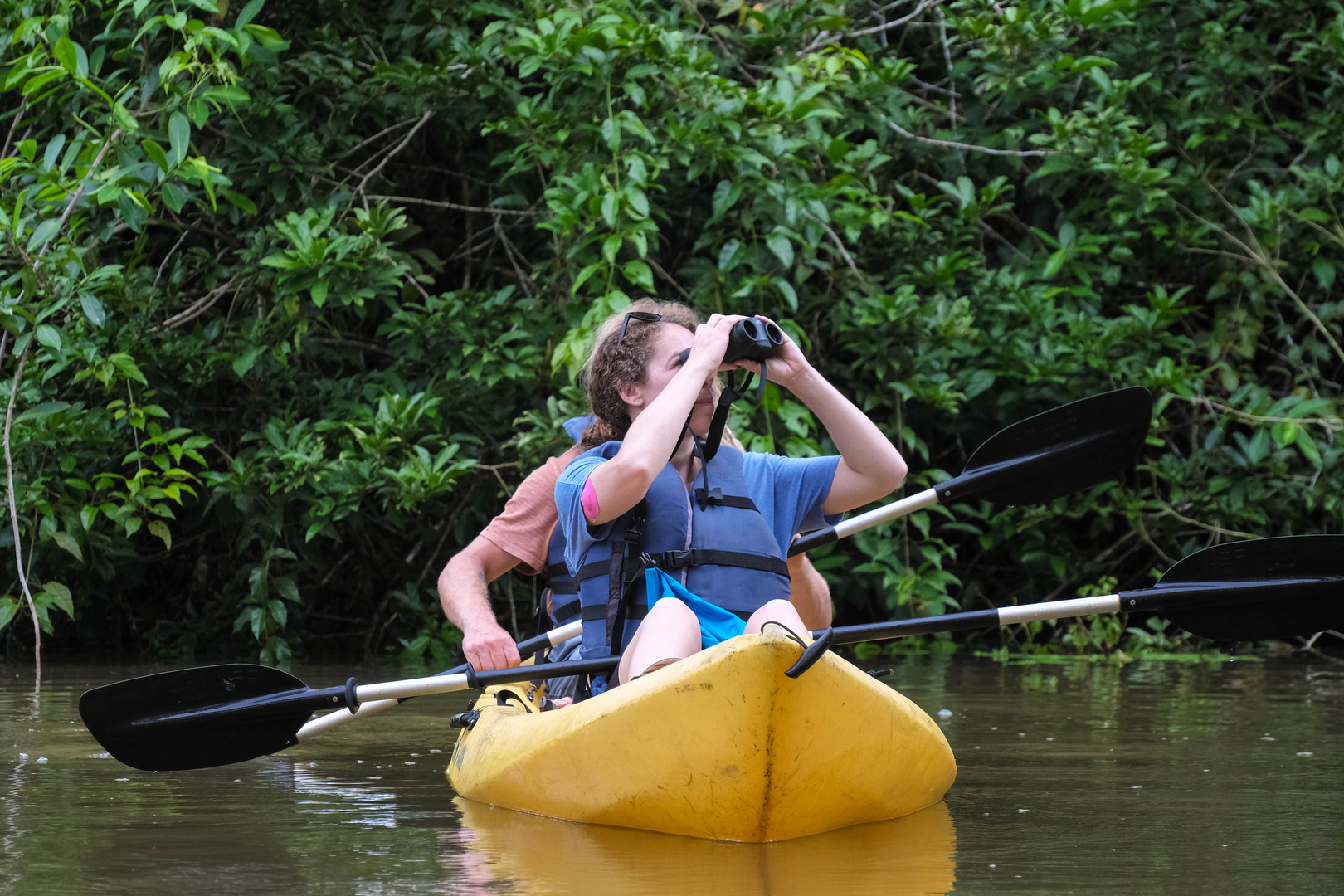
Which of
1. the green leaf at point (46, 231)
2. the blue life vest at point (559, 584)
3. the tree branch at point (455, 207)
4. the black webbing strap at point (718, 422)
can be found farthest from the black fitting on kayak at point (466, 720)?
the tree branch at point (455, 207)

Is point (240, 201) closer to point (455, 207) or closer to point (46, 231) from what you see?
point (46, 231)

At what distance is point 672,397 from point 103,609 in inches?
211

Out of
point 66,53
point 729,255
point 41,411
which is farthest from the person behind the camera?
point 729,255

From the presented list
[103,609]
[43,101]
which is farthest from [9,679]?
[43,101]

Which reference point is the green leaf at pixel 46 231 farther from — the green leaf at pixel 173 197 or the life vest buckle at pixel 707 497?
the life vest buckle at pixel 707 497

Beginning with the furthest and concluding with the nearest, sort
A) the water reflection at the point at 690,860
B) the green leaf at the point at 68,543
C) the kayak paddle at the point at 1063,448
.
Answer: the green leaf at the point at 68,543 → the kayak paddle at the point at 1063,448 → the water reflection at the point at 690,860

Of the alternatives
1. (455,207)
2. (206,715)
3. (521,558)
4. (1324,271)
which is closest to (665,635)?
(521,558)

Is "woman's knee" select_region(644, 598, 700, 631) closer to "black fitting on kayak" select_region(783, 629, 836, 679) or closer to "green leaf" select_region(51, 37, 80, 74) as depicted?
"black fitting on kayak" select_region(783, 629, 836, 679)

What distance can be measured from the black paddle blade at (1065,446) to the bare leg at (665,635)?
1.41 m

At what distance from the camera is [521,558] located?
11.6ft

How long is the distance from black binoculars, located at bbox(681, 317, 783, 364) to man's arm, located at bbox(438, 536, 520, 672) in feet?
2.65

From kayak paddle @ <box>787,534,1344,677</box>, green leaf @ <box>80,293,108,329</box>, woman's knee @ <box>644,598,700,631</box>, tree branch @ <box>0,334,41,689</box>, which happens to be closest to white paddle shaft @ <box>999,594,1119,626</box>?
kayak paddle @ <box>787,534,1344,677</box>

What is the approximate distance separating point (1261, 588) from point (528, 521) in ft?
5.36

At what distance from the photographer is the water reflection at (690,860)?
2.11m
